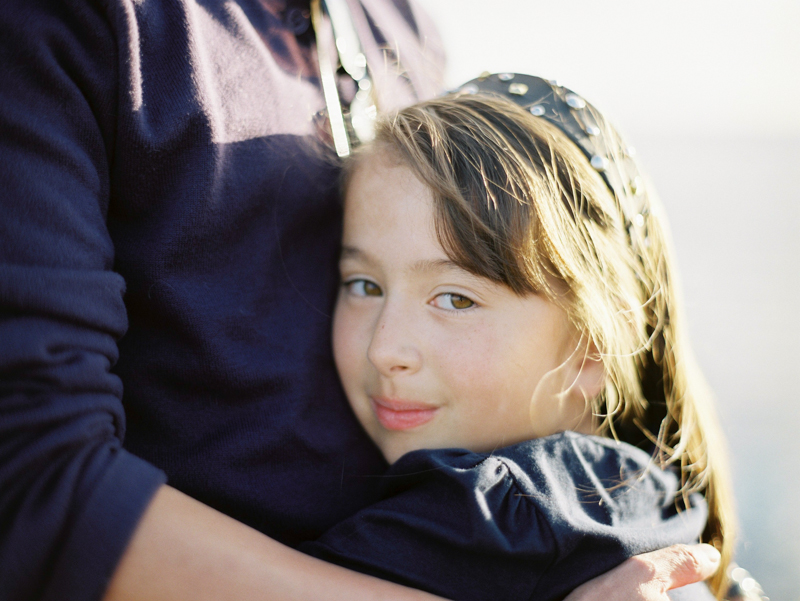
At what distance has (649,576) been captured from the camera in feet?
2.95

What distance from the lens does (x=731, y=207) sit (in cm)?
286

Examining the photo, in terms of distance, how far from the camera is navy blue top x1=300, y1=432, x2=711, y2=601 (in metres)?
0.87

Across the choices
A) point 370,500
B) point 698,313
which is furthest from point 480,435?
point 698,313

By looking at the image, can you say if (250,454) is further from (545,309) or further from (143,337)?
(545,309)

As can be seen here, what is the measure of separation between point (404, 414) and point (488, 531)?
0.90ft

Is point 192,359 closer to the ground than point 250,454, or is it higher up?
higher up

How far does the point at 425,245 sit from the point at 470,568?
0.53 metres

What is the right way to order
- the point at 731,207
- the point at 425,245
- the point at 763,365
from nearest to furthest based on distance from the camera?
the point at 425,245 < the point at 763,365 < the point at 731,207

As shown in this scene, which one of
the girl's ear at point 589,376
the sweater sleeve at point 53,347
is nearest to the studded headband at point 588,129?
the girl's ear at point 589,376

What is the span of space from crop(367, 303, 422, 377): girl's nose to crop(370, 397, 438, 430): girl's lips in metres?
0.07

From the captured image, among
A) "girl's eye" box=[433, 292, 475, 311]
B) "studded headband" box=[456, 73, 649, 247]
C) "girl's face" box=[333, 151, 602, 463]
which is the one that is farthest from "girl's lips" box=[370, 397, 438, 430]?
"studded headband" box=[456, 73, 649, 247]

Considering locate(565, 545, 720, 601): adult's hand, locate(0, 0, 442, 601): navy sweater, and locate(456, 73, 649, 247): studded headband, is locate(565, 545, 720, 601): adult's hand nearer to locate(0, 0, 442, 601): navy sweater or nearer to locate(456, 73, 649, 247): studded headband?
locate(0, 0, 442, 601): navy sweater

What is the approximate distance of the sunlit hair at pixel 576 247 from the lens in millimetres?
987

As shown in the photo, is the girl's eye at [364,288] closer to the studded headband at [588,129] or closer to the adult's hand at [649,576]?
the studded headband at [588,129]
